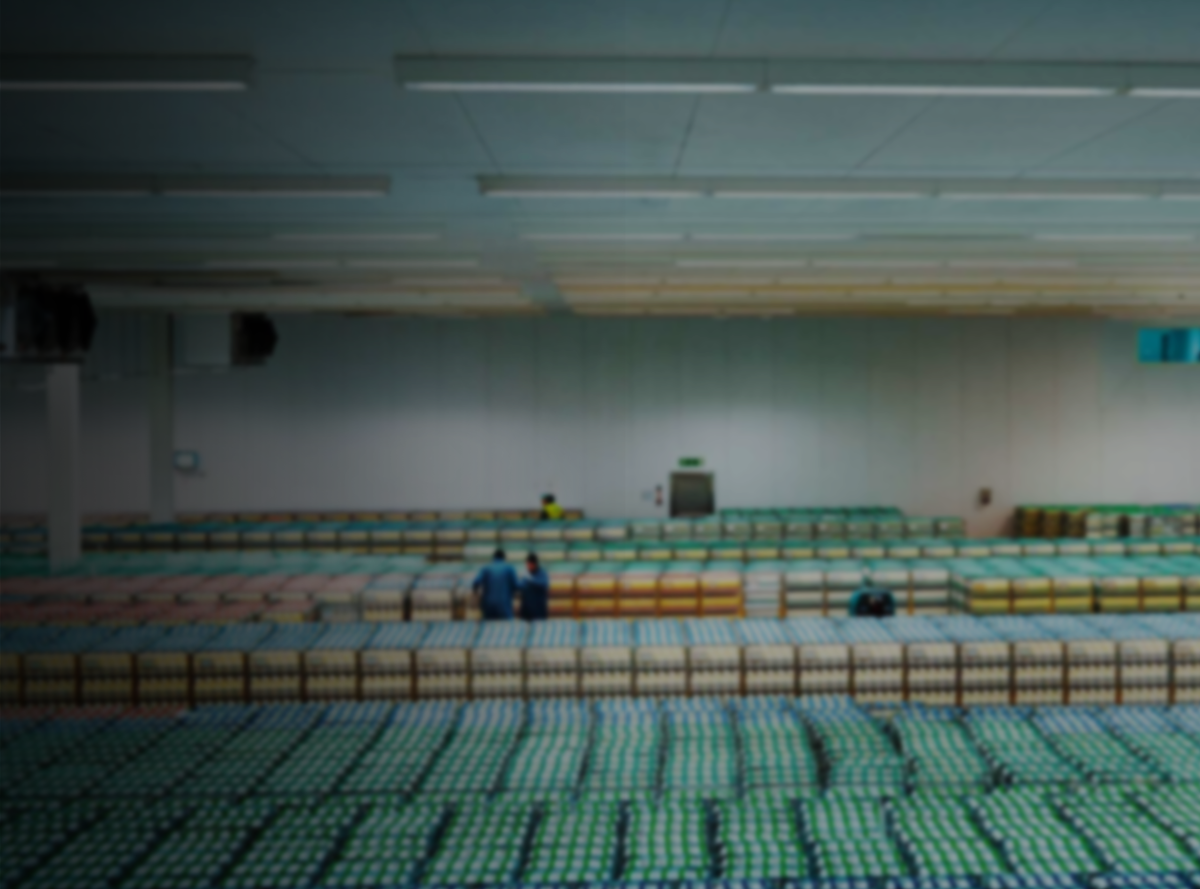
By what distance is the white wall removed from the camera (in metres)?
19.9

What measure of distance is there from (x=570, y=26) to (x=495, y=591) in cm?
683

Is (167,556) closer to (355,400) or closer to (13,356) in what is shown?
(13,356)

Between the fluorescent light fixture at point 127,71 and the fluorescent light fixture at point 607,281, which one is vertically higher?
the fluorescent light fixture at point 607,281

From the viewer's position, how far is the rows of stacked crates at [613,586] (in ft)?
31.2

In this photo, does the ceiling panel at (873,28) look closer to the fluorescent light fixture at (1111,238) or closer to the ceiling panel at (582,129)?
the ceiling panel at (582,129)

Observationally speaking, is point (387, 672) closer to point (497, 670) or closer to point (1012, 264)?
point (497, 670)

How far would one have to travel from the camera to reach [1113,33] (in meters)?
3.96

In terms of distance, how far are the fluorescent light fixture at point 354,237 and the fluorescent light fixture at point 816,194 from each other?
11.4 ft

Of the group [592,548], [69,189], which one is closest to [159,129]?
[69,189]

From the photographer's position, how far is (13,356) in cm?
1076

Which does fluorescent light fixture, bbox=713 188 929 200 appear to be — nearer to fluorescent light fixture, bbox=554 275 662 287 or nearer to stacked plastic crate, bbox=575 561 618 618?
stacked plastic crate, bbox=575 561 618 618

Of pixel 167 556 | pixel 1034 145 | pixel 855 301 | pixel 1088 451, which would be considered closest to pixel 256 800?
pixel 1034 145

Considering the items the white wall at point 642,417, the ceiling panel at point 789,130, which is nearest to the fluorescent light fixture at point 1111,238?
the ceiling panel at point 789,130

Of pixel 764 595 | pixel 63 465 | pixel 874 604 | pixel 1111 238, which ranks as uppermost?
pixel 1111 238
